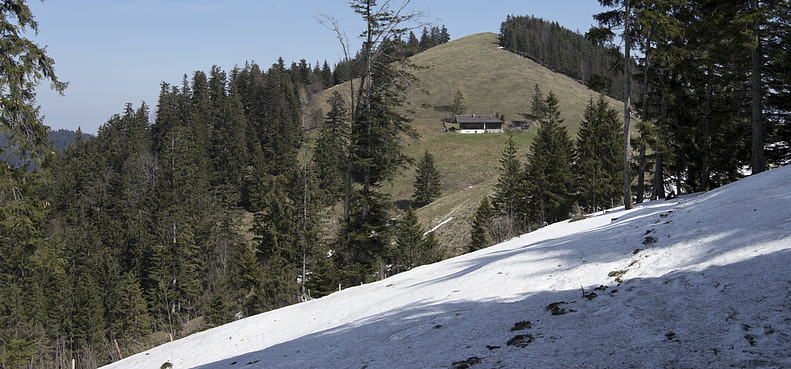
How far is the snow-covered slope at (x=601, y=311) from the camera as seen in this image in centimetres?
402

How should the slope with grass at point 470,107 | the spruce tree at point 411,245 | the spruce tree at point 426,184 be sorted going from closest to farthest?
the spruce tree at point 411,245, the slope with grass at point 470,107, the spruce tree at point 426,184

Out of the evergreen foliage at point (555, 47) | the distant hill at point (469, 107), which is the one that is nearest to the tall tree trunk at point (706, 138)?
the distant hill at point (469, 107)

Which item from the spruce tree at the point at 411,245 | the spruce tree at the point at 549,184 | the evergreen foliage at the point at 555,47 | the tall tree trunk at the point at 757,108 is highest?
the evergreen foliage at the point at 555,47

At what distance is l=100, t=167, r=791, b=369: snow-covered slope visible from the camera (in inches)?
158

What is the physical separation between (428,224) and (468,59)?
406ft

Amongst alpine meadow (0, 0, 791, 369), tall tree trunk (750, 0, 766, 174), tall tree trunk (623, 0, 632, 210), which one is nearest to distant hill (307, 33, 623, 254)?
alpine meadow (0, 0, 791, 369)

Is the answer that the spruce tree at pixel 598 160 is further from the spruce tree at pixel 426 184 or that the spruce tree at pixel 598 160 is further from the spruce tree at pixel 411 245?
the spruce tree at pixel 426 184

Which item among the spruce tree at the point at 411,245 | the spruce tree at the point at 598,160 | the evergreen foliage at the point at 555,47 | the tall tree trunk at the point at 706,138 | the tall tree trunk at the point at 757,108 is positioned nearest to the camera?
the tall tree trunk at the point at 757,108

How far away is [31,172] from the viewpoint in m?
13.0

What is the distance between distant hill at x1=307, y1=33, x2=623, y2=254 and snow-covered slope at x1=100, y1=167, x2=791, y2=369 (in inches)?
690

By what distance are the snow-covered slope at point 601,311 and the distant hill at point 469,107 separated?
1753 centimetres

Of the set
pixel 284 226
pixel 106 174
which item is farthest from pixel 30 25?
pixel 106 174

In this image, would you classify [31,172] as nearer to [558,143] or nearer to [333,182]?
[558,143]

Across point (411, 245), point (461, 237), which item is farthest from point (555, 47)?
point (411, 245)
